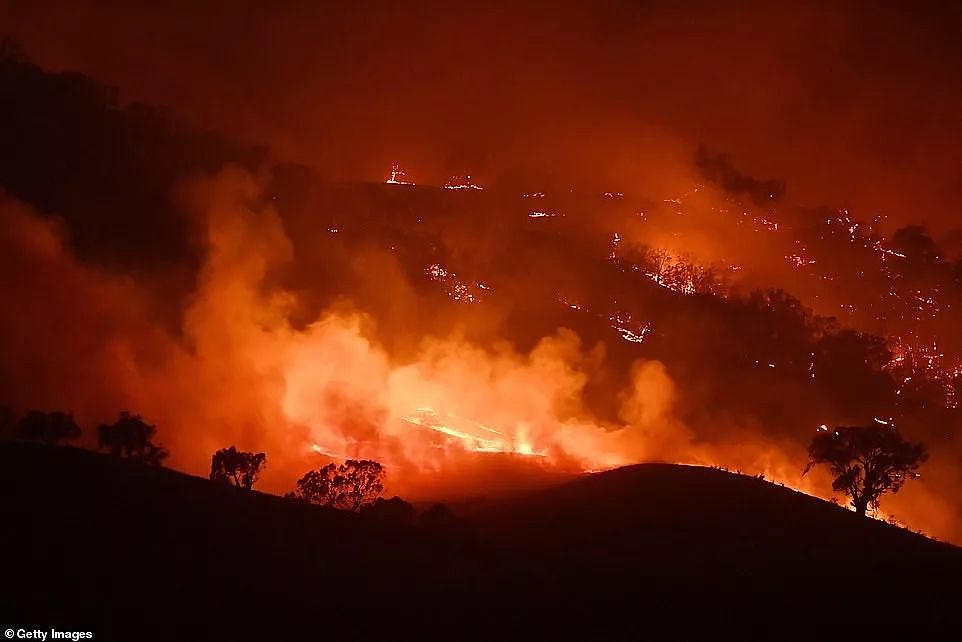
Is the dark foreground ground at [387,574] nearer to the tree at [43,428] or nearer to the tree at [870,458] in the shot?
the tree at [870,458]

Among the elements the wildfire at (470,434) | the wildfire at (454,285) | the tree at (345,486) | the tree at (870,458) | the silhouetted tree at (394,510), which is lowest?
the silhouetted tree at (394,510)

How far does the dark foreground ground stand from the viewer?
15.8 metres

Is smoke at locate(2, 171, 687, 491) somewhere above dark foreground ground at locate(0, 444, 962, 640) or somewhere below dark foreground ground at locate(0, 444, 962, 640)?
above

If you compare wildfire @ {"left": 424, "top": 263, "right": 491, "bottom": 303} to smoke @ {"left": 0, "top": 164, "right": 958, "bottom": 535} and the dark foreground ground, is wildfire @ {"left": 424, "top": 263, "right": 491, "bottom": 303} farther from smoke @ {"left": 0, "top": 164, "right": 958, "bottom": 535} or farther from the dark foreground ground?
the dark foreground ground

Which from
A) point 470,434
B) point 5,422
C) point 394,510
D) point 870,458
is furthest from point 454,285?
point 394,510

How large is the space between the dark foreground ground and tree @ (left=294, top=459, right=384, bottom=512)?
13.1 meters

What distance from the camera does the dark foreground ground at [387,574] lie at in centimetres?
1577

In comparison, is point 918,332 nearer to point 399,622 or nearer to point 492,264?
point 492,264

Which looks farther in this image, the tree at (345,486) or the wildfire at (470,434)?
the wildfire at (470,434)

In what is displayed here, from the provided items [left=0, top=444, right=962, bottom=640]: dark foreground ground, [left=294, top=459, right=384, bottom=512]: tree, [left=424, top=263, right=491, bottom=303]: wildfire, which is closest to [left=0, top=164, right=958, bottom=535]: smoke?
[left=294, top=459, right=384, bottom=512]: tree

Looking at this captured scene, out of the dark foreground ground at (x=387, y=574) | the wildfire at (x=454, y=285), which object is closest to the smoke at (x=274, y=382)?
the wildfire at (x=454, y=285)

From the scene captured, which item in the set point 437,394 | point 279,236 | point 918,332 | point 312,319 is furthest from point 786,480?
point 918,332

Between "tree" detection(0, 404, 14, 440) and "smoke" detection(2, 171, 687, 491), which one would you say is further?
"smoke" detection(2, 171, 687, 491)

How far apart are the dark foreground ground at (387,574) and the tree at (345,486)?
1306 centimetres
